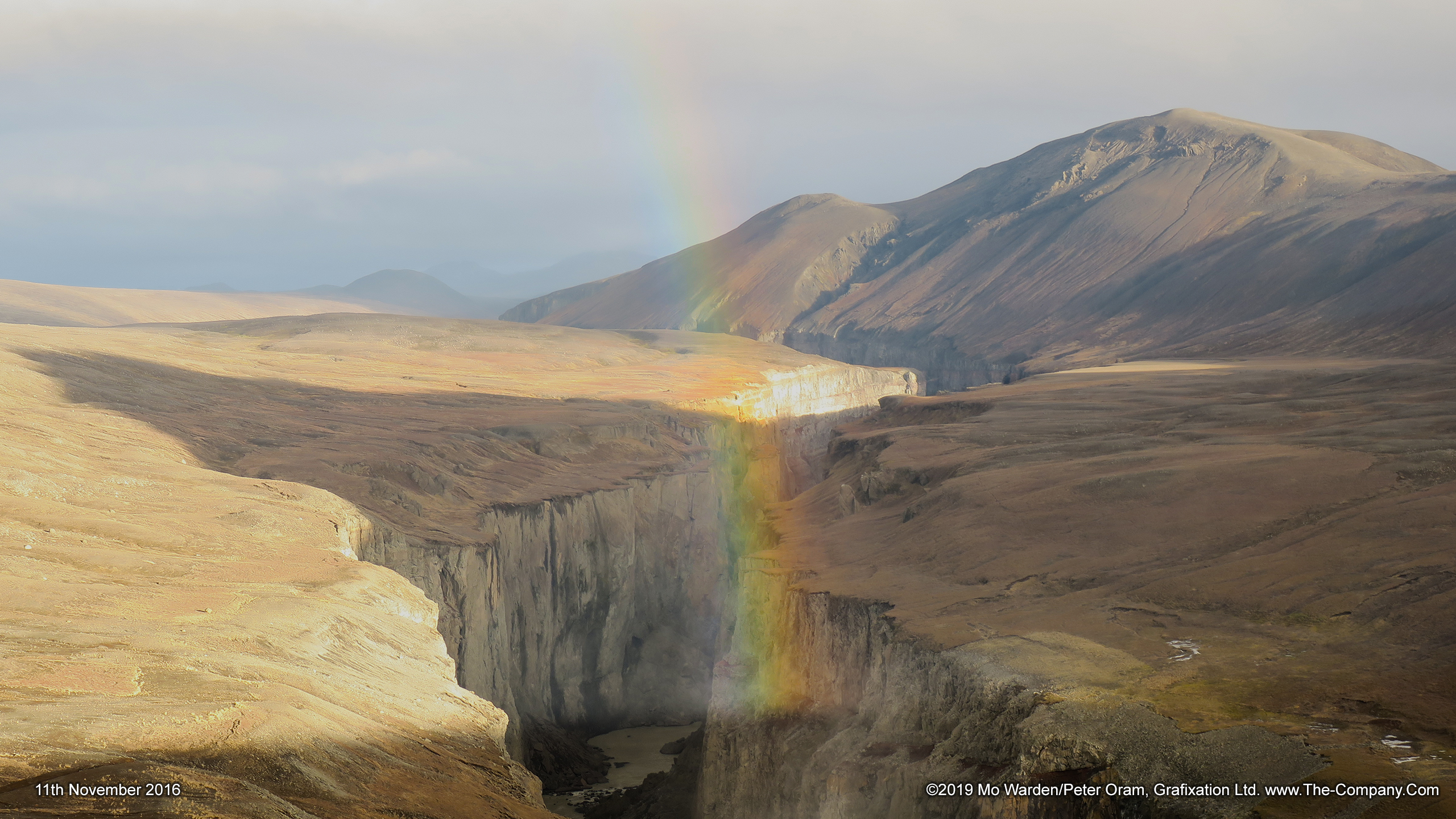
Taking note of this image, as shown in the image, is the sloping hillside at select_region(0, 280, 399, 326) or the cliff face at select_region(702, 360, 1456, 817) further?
the sloping hillside at select_region(0, 280, 399, 326)

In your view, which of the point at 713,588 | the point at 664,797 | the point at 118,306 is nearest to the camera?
the point at 664,797

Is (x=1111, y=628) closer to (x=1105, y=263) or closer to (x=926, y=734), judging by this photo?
(x=926, y=734)

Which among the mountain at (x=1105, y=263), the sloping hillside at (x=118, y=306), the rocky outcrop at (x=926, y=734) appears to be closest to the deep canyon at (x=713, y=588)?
the rocky outcrop at (x=926, y=734)

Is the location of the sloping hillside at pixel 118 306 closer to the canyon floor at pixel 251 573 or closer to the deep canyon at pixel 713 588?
the deep canyon at pixel 713 588

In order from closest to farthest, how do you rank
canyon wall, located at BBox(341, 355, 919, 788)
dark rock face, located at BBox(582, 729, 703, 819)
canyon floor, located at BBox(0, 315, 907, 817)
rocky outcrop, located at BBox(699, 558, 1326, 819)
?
1. canyon floor, located at BBox(0, 315, 907, 817)
2. rocky outcrop, located at BBox(699, 558, 1326, 819)
3. dark rock face, located at BBox(582, 729, 703, 819)
4. canyon wall, located at BBox(341, 355, 919, 788)

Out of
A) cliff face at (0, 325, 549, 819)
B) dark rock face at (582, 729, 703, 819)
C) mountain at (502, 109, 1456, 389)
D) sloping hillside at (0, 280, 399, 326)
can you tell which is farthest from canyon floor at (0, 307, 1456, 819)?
sloping hillside at (0, 280, 399, 326)

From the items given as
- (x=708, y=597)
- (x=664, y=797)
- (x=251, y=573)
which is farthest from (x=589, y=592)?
(x=251, y=573)

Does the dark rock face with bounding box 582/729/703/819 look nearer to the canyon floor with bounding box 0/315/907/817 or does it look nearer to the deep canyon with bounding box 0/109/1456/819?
the deep canyon with bounding box 0/109/1456/819

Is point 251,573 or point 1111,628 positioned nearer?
point 1111,628

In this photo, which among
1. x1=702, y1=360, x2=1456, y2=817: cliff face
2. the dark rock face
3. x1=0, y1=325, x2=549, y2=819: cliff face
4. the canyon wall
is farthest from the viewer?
the canyon wall
